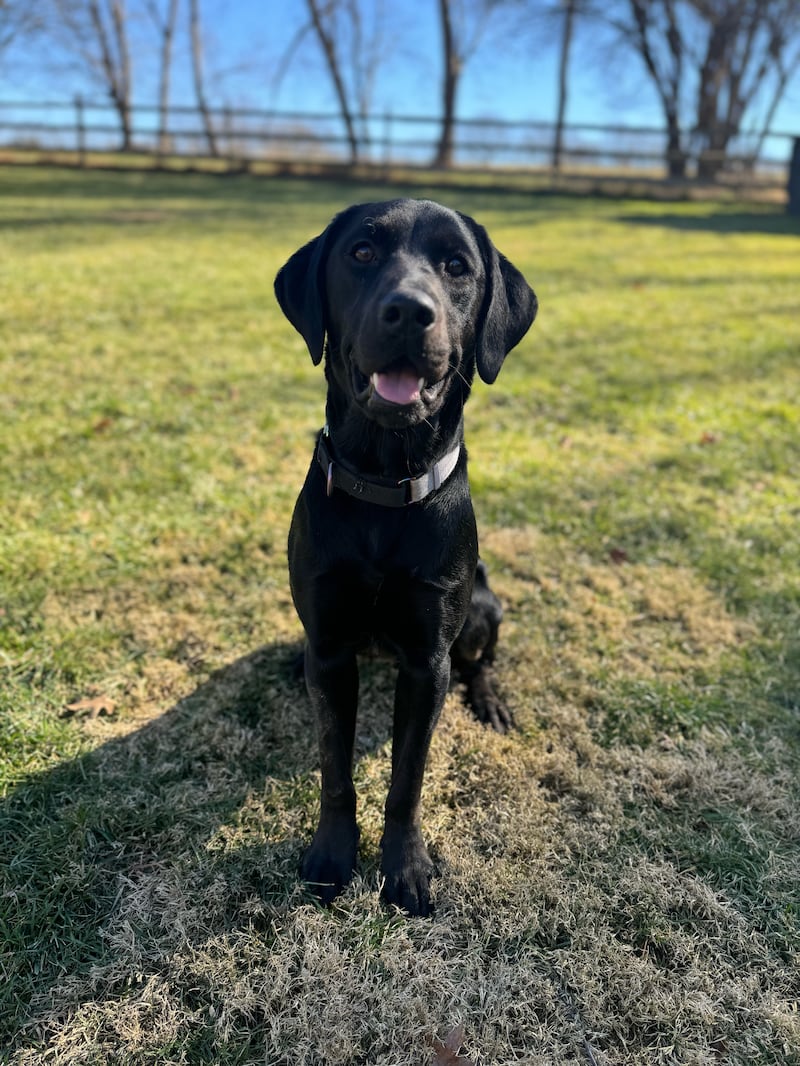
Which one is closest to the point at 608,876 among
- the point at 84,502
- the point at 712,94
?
the point at 84,502

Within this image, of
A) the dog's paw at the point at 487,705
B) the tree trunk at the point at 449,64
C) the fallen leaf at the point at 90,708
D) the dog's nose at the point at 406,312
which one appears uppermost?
the tree trunk at the point at 449,64

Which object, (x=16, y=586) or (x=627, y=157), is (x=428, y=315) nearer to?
(x=16, y=586)

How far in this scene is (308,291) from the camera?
2.12 m

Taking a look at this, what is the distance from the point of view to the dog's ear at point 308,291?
209 cm

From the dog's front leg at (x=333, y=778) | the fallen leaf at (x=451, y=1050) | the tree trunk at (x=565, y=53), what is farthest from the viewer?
the tree trunk at (x=565, y=53)

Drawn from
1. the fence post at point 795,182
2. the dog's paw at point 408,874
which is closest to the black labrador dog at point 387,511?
the dog's paw at point 408,874

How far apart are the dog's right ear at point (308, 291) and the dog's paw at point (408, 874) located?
1426 millimetres

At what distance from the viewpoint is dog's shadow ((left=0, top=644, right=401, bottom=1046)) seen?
188 centimetres

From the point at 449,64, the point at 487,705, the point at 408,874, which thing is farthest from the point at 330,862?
the point at 449,64

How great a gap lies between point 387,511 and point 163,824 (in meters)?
1.19

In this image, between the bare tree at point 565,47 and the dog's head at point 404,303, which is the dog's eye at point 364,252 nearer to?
the dog's head at point 404,303

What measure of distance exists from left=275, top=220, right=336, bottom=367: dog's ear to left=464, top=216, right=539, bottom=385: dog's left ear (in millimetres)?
470

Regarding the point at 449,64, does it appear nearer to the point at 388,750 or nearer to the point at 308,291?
the point at 308,291

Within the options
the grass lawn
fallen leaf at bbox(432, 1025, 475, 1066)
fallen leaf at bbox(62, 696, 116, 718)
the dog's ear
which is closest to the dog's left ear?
the dog's ear
